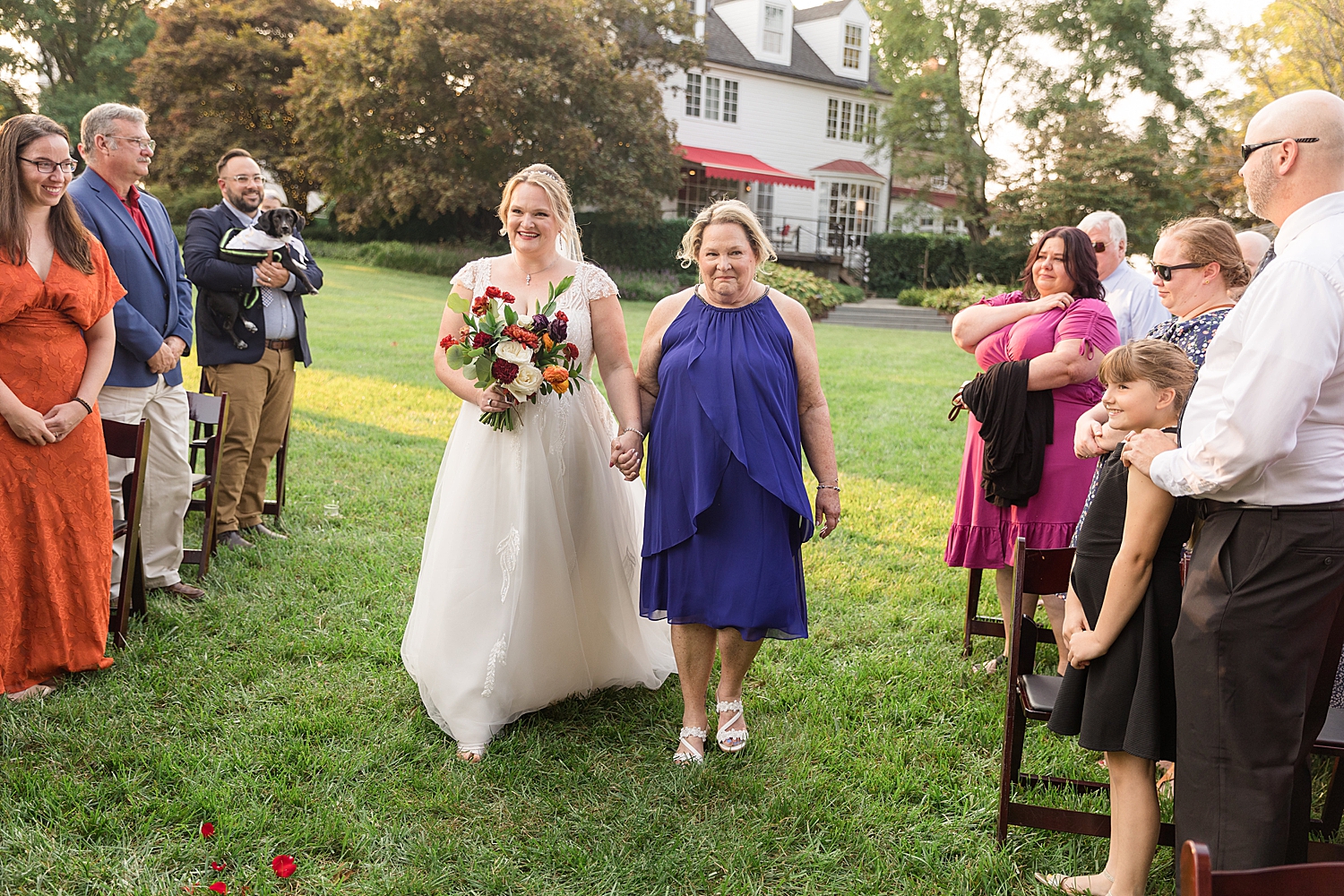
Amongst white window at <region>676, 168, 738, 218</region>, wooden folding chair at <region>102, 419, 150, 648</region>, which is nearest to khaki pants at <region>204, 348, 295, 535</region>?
wooden folding chair at <region>102, 419, 150, 648</region>

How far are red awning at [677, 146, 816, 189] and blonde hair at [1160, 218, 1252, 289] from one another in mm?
30062

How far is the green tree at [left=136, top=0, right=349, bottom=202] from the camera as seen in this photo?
2975cm

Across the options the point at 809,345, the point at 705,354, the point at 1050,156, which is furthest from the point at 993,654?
the point at 1050,156

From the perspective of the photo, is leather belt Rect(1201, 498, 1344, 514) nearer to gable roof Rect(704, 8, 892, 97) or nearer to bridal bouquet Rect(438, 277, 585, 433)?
bridal bouquet Rect(438, 277, 585, 433)

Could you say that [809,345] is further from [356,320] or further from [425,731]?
[356,320]

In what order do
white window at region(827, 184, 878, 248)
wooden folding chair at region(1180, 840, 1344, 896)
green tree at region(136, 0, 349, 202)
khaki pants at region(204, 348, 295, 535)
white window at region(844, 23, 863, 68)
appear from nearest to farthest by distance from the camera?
1. wooden folding chair at region(1180, 840, 1344, 896)
2. khaki pants at region(204, 348, 295, 535)
3. green tree at region(136, 0, 349, 202)
4. white window at region(827, 184, 878, 248)
5. white window at region(844, 23, 863, 68)

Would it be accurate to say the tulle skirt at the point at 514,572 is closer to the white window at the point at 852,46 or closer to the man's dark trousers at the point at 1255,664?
the man's dark trousers at the point at 1255,664

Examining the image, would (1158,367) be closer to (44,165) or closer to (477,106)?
(44,165)

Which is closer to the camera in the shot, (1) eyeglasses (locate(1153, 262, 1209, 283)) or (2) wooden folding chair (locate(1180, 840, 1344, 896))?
(2) wooden folding chair (locate(1180, 840, 1344, 896))

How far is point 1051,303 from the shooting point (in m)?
4.39

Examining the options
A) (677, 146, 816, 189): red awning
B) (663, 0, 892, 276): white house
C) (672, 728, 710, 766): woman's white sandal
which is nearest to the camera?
(672, 728, 710, 766): woman's white sandal

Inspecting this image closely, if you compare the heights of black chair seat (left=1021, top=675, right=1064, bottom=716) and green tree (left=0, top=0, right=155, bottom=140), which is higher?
green tree (left=0, top=0, right=155, bottom=140)

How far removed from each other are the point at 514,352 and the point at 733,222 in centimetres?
103

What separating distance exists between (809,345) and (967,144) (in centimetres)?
3241
